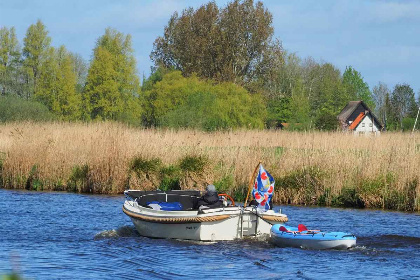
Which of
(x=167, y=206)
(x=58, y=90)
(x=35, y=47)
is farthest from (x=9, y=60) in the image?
(x=167, y=206)

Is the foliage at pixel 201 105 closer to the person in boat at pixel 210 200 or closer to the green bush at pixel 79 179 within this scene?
the green bush at pixel 79 179

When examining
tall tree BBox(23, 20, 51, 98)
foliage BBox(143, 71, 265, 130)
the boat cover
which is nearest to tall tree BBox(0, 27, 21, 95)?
tall tree BBox(23, 20, 51, 98)

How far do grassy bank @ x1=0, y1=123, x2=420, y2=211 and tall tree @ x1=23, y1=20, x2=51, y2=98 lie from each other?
1343 inches

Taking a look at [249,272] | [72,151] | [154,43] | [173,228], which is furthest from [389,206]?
[154,43]

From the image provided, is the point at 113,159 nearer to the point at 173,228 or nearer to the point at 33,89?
the point at 173,228

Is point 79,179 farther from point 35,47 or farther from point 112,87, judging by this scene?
point 35,47

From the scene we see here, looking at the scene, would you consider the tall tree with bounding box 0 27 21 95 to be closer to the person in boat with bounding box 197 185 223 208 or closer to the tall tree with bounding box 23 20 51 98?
the tall tree with bounding box 23 20 51 98

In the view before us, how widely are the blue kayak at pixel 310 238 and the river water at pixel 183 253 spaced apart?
153mm

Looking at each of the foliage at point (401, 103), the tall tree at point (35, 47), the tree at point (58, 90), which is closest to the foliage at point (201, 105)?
the tree at point (58, 90)

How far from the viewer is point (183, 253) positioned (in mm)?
15312

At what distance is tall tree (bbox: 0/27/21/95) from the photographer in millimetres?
65750

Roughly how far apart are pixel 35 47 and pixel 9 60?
112 inches

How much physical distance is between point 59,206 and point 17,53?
46483 millimetres

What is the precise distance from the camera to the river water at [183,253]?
44.7ft
